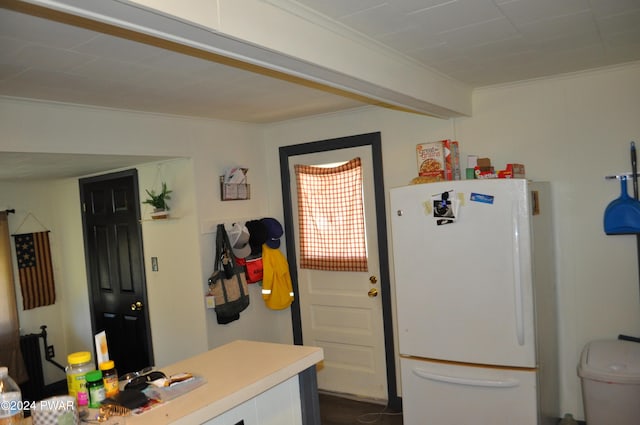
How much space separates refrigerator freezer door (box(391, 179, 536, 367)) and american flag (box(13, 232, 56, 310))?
3748mm

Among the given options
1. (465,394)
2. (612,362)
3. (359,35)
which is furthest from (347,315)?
(359,35)

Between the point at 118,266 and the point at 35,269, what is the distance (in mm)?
1119

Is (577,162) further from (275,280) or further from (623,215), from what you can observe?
(275,280)

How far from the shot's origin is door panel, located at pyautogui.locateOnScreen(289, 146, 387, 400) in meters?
4.02

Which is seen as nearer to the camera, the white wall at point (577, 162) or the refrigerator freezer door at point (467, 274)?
the refrigerator freezer door at point (467, 274)

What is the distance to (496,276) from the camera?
2777mm

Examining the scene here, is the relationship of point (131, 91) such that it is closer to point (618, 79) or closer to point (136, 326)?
point (136, 326)

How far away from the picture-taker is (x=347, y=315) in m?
4.18

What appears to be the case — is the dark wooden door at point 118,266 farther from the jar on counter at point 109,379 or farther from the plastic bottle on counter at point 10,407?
the plastic bottle on counter at point 10,407

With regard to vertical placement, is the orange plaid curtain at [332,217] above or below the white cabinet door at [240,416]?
above

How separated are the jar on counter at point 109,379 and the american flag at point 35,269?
3.78 meters

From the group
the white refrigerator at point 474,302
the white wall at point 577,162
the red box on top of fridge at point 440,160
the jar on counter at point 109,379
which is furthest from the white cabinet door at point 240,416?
the white wall at point 577,162

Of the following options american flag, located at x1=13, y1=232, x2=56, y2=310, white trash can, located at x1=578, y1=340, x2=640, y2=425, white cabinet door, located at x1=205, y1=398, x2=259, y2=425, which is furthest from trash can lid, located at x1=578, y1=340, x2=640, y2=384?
american flag, located at x1=13, y1=232, x2=56, y2=310

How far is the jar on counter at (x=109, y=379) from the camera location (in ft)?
5.64
